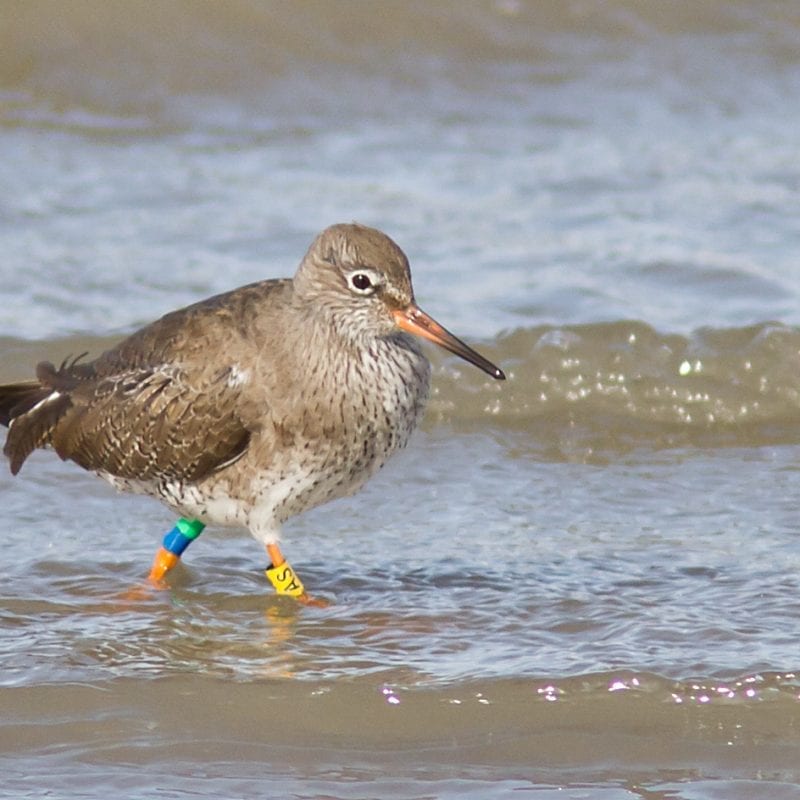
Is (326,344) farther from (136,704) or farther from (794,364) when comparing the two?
(794,364)

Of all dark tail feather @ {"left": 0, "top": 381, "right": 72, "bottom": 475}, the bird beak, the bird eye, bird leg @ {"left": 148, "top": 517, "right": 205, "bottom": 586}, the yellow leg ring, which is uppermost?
the bird eye

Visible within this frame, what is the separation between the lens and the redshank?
711 centimetres

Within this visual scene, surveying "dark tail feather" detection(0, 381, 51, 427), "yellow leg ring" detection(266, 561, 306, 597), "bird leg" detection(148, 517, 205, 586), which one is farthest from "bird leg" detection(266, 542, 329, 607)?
"dark tail feather" detection(0, 381, 51, 427)

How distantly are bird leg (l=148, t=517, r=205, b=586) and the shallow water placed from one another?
0.10 m

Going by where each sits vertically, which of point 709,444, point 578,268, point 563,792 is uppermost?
point 578,268

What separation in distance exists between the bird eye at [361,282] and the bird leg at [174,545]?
4.25 feet

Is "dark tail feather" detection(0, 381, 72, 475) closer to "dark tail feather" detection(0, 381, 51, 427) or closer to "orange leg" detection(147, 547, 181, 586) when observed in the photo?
"dark tail feather" detection(0, 381, 51, 427)

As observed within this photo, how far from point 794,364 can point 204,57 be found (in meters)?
6.40

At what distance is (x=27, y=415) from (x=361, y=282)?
1725mm

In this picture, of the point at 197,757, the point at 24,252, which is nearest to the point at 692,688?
the point at 197,757

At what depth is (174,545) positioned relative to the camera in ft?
25.2

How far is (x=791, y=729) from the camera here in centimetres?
613

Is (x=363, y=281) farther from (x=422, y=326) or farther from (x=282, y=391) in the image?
(x=282, y=391)

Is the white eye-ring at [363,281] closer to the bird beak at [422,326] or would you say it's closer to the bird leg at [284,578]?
the bird beak at [422,326]
